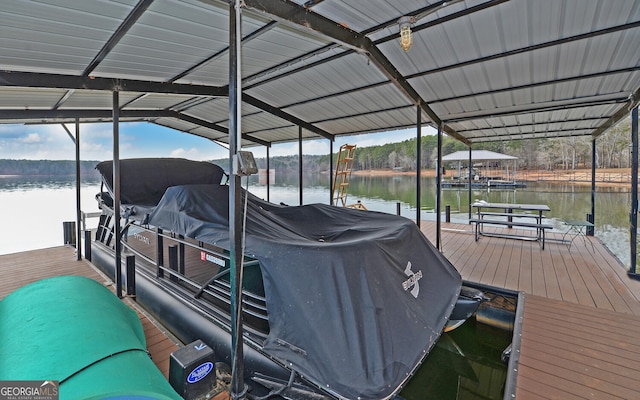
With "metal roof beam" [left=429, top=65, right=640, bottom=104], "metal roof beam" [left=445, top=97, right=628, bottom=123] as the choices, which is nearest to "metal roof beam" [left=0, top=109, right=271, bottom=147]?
"metal roof beam" [left=429, top=65, right=640, bottom=104]

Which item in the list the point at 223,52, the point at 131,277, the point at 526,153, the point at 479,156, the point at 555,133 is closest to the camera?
the point at 223,52

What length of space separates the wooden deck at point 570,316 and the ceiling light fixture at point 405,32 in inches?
107

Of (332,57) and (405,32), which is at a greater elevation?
(332,57)

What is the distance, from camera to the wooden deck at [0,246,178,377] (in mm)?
2916

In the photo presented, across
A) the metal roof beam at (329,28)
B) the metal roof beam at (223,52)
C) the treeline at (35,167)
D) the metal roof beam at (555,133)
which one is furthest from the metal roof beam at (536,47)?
the treeline at (35,167)

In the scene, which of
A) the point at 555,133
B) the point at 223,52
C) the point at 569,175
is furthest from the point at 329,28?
the point at 569,175

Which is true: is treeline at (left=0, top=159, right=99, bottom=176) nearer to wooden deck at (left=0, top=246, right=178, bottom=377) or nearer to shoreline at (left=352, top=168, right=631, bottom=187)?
wooden deck at (left=0, top=246, right=178, bottom=377)

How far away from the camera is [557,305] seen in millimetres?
3305

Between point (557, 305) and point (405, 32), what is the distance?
323 centimetres

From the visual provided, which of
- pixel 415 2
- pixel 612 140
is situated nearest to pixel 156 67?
pixel 415 2

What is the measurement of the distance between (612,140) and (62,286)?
1595 inches

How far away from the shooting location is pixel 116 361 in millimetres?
1543

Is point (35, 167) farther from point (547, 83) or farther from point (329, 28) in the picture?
point (547, 83)

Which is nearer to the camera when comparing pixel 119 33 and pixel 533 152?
pixel 119 33
